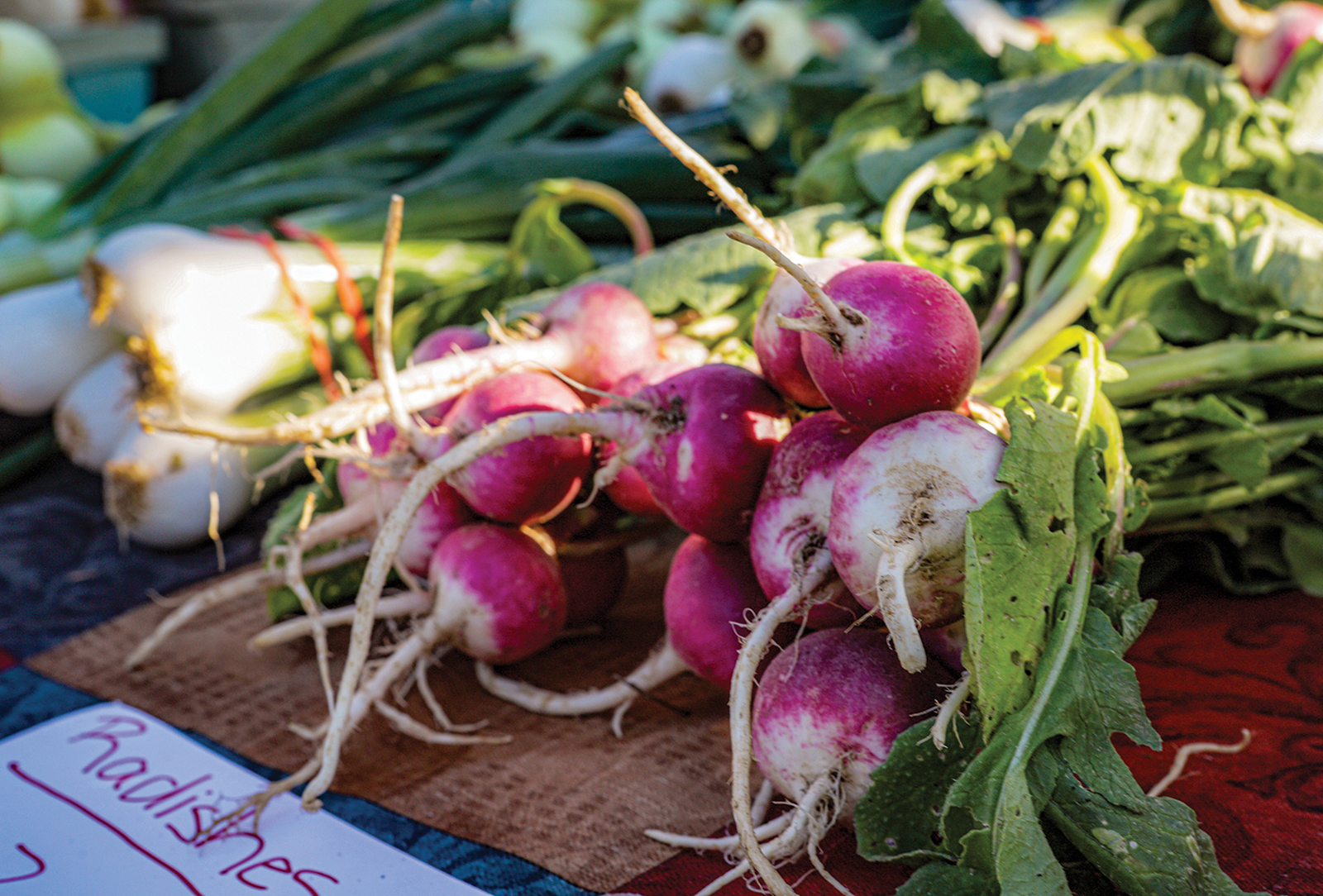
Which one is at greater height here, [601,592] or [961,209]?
[961,209]

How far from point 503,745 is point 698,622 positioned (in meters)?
0.25

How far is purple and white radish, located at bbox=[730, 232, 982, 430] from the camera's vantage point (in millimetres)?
749

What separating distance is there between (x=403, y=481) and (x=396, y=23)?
5.95ft

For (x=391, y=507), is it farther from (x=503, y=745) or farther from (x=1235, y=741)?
(x=1235, y=741)

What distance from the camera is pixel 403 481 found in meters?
1.06

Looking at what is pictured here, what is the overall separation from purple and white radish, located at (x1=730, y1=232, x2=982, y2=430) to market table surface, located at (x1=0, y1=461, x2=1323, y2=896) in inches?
14.3

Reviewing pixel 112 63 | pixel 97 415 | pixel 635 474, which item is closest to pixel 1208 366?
pixel 635 474

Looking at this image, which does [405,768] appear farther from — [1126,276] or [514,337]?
[1126,276]

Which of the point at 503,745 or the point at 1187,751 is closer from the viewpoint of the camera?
the point at 1187,751

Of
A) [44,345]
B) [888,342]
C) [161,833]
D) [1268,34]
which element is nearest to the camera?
[888,342]

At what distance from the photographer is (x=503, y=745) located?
3.22 feet

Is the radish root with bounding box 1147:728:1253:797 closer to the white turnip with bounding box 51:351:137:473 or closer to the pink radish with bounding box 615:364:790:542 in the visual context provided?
the pink radish with bounding box 615:364:790:542

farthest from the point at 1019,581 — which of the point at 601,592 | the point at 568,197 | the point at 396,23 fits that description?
the point at 396,23

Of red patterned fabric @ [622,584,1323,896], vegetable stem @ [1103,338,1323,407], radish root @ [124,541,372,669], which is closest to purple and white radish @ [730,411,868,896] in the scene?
red patterned fabric @ [622,584,1323,896]
